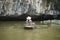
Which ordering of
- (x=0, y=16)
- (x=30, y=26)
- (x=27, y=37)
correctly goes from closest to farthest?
(x=27, y=37)
(x=30, y=26)
(x=0, y=16)

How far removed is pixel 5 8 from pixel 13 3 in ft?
1.01

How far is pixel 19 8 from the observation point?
5.72 meters

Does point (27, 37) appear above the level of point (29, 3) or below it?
below

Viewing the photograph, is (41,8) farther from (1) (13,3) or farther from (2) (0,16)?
(2) (0,16)

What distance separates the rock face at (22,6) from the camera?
566cm

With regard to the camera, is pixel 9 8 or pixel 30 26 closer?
pixel 30 26

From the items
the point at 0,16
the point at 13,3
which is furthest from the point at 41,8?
the point at 0,16

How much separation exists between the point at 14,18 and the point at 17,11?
267mm

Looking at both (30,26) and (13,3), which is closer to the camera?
(30,26)

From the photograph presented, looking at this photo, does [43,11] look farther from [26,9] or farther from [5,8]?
[5,8]

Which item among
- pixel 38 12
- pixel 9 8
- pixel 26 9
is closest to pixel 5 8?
pixel 9 8

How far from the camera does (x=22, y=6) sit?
5.71 metres

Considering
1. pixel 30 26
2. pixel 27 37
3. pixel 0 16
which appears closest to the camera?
pixel 27 37

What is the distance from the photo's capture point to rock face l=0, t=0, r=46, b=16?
5.66 metres
